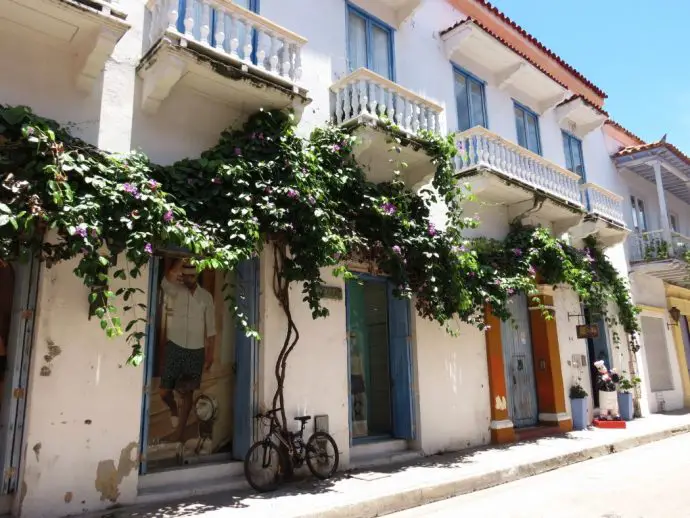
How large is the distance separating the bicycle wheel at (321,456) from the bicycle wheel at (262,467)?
0.45 metres

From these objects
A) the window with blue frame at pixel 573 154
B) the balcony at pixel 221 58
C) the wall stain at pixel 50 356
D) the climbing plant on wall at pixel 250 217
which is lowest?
the wall stain at pixel 50 356

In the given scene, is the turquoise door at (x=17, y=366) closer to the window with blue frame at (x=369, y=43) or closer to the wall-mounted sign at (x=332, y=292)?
the wall-mounted sign at (x=332, y=292)

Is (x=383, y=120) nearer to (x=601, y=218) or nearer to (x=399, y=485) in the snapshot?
(x=399, y=485)

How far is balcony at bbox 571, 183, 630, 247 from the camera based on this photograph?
13148 mm

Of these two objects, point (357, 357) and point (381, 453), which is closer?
point (381, 453)

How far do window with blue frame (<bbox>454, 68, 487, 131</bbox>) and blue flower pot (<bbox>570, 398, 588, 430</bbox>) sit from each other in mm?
6222

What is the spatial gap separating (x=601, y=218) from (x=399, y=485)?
9482mm

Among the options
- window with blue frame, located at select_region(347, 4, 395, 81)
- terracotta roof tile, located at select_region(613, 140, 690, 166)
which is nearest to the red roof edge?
terracotta roof tile, located at select_region(613, 140, 690, 166)

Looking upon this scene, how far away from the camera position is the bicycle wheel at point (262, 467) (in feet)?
20.4

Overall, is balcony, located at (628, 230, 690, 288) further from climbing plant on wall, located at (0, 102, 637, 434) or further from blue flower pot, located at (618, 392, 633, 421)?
climbing plant on wall, located at (0, 102, 637, 434)

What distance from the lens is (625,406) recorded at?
13109 mm

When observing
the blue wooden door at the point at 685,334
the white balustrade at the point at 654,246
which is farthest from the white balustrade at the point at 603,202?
the blue wooden door at the point at 685,334

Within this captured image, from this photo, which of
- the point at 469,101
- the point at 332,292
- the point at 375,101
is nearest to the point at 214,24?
the point at 375,101

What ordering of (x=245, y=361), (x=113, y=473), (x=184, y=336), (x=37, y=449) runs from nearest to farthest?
(x=37, y=449) → (x=113, y=473) → (x=184, y=336) → (x=245, y=361)
